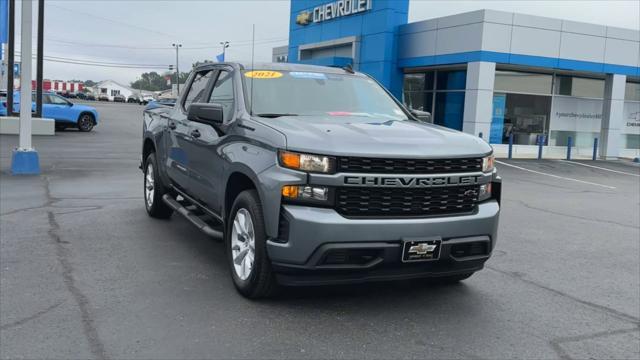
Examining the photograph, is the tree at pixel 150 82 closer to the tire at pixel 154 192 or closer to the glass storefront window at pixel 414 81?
the glass storefront window at pixel 414 81

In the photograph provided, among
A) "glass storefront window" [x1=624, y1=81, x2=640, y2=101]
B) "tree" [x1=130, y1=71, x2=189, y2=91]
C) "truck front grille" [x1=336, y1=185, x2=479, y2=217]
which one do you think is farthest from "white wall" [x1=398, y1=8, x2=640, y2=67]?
"tree" [x1=130, y1=71, x2=189, y2=91]

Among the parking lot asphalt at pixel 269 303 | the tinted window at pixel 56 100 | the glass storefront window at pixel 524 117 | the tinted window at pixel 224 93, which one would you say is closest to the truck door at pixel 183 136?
the tinted window at pixel 224 93

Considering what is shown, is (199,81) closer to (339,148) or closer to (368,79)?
(368,79)

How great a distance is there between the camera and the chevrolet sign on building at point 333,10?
27.0m

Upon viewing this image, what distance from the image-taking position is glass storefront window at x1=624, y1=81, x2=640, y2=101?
2792 centimetres

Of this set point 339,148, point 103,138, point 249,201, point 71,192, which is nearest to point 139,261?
point 249,201

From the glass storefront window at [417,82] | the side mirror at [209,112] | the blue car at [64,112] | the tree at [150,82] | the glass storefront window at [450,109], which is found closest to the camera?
the side mirror at [209,112]

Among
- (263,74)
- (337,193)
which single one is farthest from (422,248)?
(263,74)

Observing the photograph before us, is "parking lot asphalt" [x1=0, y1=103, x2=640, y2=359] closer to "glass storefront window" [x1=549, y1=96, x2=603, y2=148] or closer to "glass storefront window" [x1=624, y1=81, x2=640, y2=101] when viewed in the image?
"glass storefront window" [x1=549, y1=96, x2=603, y2=148]

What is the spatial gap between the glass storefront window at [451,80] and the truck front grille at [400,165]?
20728mm

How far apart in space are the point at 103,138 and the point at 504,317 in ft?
69.1

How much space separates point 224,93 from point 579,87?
24.0 meters

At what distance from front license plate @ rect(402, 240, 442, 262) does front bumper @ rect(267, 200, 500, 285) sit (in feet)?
0.14

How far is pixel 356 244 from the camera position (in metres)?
4.10
